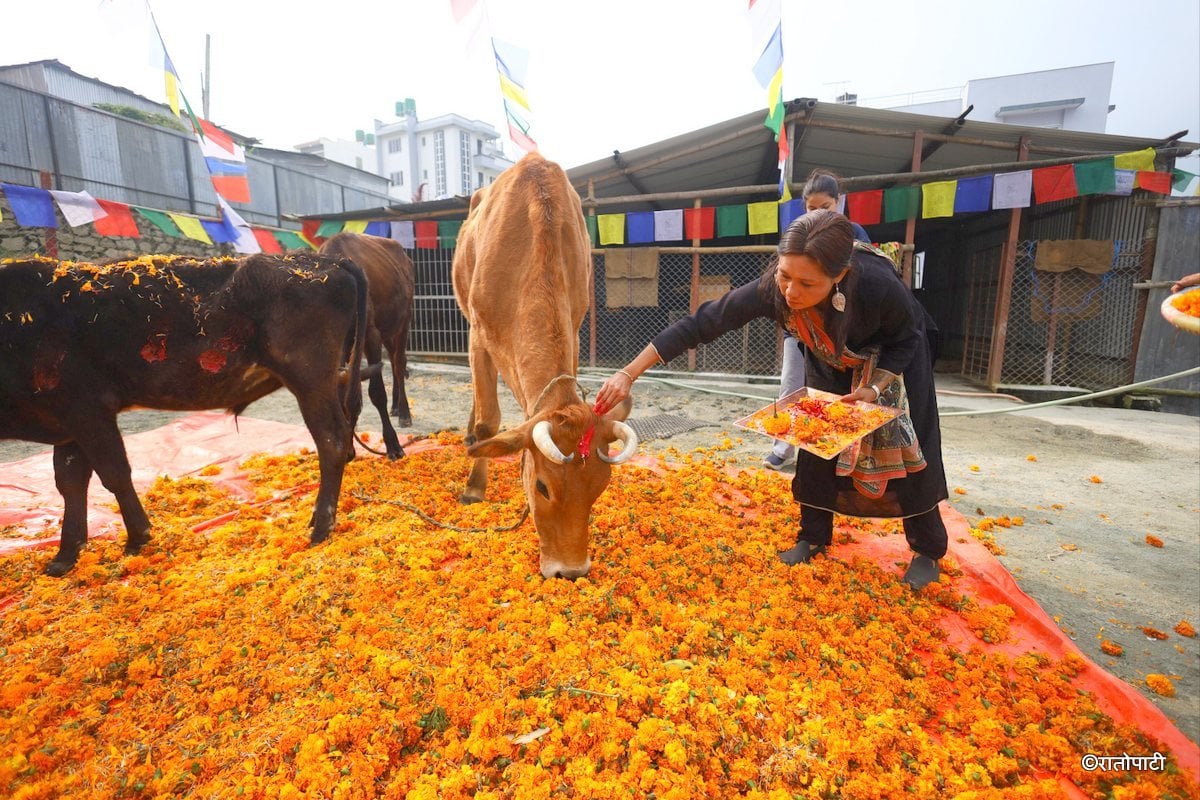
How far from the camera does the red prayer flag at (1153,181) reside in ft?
25.3

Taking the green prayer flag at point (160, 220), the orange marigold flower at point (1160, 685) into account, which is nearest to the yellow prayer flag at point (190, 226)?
the green prayer flag at point (160, 220)

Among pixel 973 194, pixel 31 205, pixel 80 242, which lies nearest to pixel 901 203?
pixel 973 194

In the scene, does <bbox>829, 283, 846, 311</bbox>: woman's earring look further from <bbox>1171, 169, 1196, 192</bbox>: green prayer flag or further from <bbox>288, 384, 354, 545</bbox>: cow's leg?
<bbox>1171, 169, 1196, 192</bbox>: green prayer flag

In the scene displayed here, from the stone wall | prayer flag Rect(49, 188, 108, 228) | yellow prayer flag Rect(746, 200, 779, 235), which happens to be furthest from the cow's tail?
prayer flag Rect(49, 188, 108, 228)

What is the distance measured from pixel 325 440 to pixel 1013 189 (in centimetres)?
919

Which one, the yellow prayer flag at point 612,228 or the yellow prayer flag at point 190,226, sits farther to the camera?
the yellow prayer flag at point 612,228

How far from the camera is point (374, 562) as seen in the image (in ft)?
9.91

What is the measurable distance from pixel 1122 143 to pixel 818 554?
8950 millimetres

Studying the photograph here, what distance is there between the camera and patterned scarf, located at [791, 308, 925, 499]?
8.49 feet

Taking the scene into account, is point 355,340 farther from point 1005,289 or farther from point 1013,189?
point 1005,289

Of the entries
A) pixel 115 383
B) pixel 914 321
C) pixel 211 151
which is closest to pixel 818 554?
pixel 914 321

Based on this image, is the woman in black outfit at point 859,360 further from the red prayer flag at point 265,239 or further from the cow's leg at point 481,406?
the red prayer flag at point 265,239

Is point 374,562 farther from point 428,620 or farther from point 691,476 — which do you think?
point 691,476

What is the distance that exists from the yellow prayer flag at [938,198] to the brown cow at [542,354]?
657 cm
